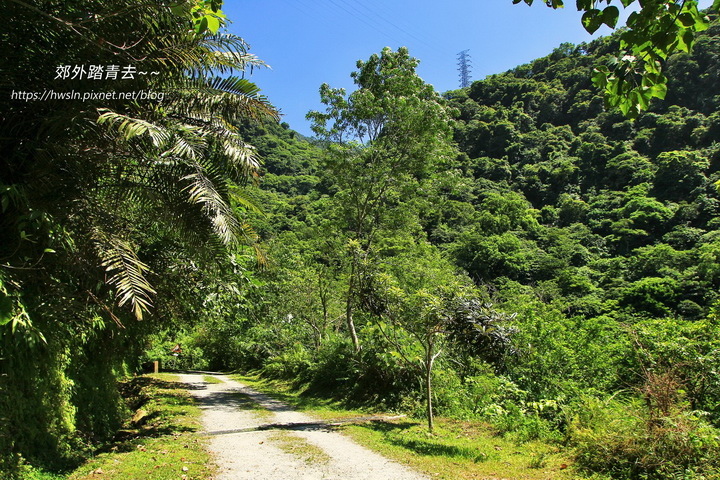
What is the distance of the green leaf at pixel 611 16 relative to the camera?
8.15 feet

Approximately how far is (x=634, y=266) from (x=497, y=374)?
1559 inches

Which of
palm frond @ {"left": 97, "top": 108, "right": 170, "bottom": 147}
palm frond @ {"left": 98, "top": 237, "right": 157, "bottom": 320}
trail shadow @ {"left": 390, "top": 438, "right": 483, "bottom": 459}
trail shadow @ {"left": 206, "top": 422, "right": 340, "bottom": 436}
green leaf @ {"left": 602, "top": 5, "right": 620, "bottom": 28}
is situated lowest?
trail shadow @ {"left": 206, "top": 422, "right": 340, "bottom": 436}

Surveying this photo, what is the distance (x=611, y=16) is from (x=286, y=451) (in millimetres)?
7138

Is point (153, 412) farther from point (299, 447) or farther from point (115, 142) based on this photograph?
point (115, 142)

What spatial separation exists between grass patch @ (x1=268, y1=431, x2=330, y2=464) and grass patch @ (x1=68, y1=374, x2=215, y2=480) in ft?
4.21

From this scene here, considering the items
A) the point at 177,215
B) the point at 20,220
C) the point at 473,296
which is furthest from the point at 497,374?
the point at 20,220

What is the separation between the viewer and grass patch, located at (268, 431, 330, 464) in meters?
6.53

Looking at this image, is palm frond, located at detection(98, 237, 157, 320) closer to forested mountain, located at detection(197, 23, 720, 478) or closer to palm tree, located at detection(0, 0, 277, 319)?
palm tree, located at detection(0, 0, 277, 319)

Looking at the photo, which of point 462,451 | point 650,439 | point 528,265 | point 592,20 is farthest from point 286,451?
point 528,265

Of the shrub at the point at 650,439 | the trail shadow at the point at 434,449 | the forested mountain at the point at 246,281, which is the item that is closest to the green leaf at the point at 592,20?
the forested mountain at the point at 246,281

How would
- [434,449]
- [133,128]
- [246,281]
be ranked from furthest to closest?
[246,281]
[434,449]
[133,128]

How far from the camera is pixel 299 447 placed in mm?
7223

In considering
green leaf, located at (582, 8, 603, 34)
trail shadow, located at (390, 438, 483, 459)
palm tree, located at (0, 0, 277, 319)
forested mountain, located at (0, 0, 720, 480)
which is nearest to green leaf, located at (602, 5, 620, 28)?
green leaf, located at (582, 8, 603, 34)

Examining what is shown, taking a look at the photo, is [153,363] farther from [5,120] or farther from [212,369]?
[5,120]
